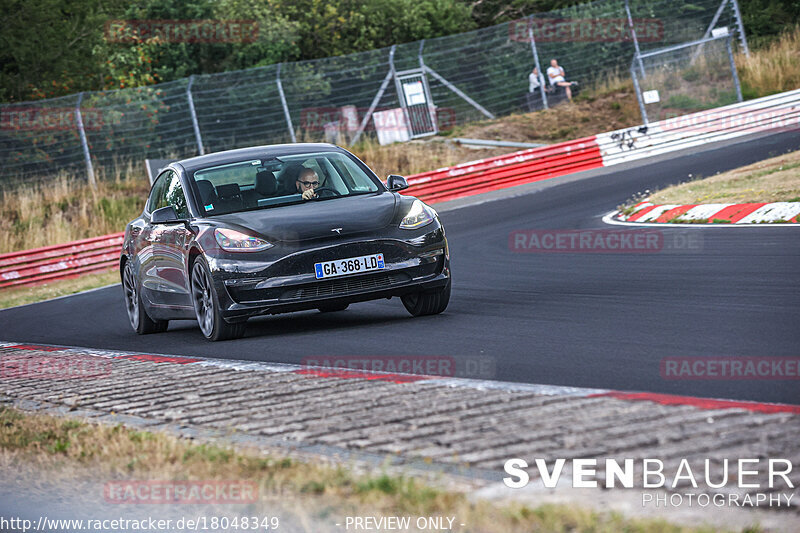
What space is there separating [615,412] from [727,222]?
975 centimetres

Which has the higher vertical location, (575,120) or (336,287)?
(336,287)

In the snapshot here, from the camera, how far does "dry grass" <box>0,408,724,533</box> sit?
12.5ft

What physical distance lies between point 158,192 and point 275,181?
71.8 inches

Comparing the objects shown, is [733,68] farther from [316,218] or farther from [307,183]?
[316,218]

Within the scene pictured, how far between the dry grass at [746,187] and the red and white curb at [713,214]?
270 mm

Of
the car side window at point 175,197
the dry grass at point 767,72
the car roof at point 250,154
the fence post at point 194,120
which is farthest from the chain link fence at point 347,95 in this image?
the car roof at point 250,154

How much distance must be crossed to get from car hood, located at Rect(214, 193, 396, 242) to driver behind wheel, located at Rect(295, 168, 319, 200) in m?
0.26

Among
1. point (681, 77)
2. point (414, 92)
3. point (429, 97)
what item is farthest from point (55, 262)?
point (681, 77)

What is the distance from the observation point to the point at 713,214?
14977mm

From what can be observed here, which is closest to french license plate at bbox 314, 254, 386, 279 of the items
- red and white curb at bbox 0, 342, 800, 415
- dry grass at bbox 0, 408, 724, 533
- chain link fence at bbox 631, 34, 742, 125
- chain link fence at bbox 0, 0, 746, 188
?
red and white curb at bbox 0, 342, 800, 415

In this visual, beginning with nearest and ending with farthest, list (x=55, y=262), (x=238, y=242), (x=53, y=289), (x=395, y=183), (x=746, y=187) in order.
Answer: (x=238, y=242)
(x=395, y=183)
(x=746, y=187)
(x=53, y=289)
(x=55, y=262)

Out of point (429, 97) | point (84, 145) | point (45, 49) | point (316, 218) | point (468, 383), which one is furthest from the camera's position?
point (45, 49)

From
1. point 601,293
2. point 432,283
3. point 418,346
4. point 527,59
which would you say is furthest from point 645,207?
point 527,59

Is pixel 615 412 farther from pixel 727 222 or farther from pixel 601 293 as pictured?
pixel 727 222
